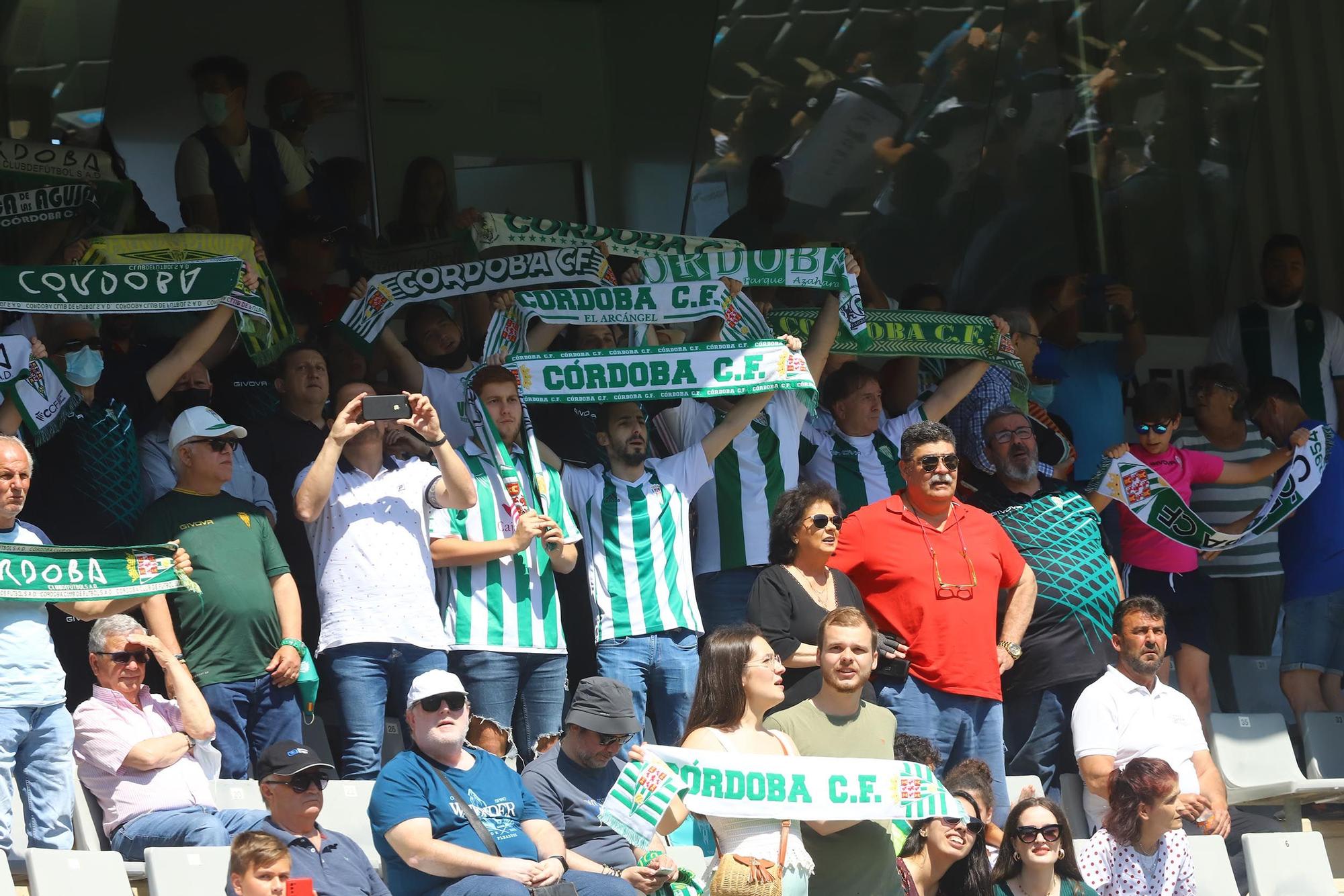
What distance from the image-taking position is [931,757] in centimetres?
675

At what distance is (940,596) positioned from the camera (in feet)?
24.5

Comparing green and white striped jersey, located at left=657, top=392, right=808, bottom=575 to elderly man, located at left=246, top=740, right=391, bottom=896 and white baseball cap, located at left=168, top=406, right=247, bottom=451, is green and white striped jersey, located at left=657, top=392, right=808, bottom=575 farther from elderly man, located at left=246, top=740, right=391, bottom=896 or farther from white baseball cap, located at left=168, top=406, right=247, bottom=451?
elderly man, located at left=246, top=740, right=391, bottom=896

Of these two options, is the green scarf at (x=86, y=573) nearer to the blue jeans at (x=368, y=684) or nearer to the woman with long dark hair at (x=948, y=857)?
the blue jeans at (x=368, y=684)

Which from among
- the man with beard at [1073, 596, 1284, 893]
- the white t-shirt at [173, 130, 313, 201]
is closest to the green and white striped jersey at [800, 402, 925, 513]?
the man with beard at [1073, 596, 1284, 893]

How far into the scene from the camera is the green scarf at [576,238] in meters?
8.70

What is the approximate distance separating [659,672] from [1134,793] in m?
1.76

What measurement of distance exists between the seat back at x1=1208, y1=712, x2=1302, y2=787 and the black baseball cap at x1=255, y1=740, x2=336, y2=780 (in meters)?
4.19

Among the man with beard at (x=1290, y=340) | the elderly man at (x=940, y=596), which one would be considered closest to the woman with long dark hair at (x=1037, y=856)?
the elderly man at (x=940, y=596)

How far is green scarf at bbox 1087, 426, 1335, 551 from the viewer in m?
8.82

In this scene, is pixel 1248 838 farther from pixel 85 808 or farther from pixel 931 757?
pixel 85 808

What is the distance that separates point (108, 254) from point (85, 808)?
2368 millimetres

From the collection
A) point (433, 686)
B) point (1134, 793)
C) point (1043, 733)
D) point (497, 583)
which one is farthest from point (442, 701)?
point (1043, 733)

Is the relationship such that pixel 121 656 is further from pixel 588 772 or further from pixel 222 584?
pixel 588 772

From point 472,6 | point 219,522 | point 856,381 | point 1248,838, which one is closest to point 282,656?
point 219,522
